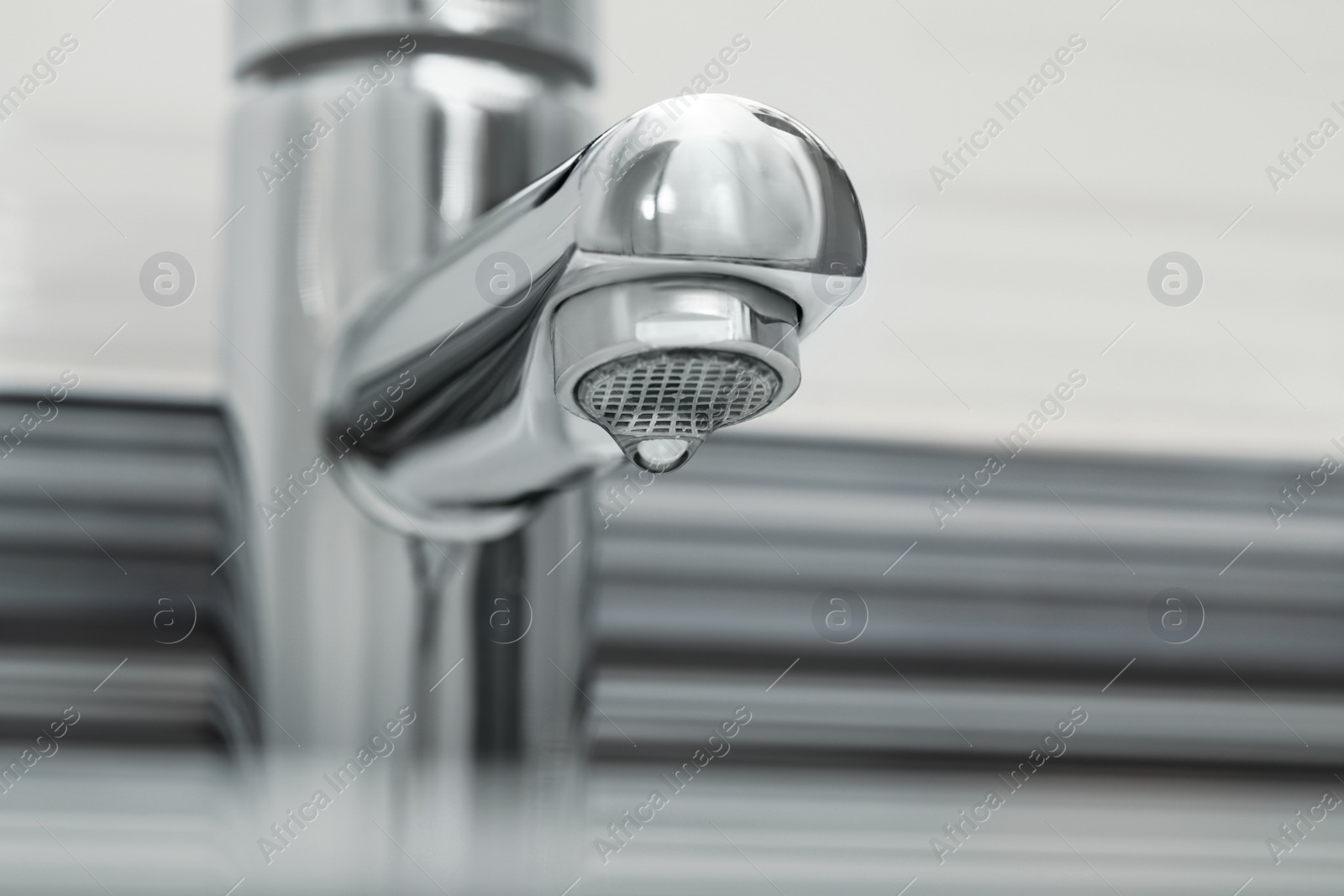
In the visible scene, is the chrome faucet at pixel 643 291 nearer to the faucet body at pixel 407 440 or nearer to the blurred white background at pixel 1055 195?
the faucet body at pixel 407 440

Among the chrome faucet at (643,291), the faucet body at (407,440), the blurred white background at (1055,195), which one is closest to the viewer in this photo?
the chrome faucet at (643,291)

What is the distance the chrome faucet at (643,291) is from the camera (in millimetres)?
241

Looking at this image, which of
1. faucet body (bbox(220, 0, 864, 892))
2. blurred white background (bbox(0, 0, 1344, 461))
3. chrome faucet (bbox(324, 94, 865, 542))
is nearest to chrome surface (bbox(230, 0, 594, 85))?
faucet body (bbox(220, 0, 864, 892))

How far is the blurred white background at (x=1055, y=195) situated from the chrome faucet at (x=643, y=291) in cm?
56

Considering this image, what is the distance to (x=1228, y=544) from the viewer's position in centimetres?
93

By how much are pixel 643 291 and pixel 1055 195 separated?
822mm

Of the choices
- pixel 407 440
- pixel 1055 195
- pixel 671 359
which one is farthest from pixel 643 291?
pixel 1055 195

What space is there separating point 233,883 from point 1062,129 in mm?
854

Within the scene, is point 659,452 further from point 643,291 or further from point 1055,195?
point 1055,195

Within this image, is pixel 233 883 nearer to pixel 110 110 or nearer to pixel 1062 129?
pixel 110 110

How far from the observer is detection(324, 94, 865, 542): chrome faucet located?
0.24 m

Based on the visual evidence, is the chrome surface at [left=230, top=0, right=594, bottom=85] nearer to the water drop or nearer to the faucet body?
the faucet body

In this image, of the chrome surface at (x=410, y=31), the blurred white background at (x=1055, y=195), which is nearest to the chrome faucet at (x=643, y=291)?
the chrome surface at (x=410, y=31)

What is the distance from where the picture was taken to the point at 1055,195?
984 mm
